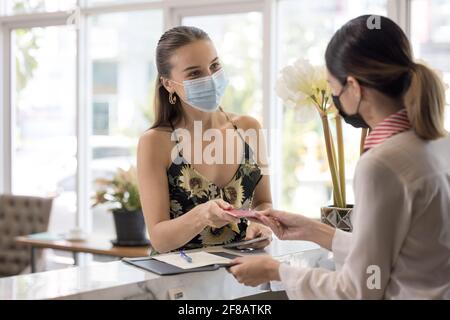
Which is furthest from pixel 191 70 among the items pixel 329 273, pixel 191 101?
pixel 329 273

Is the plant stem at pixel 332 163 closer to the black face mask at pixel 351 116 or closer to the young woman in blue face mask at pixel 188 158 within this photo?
the young woman in blue face mask at pixel 188 158

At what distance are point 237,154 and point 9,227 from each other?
3268 mm

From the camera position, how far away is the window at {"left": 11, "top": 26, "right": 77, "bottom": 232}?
579 centimetres

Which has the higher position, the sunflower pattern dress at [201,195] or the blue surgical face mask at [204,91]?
the blue surgical face mask at [204,91]

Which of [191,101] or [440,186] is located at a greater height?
[191,101]

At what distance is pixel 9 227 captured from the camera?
525 cm

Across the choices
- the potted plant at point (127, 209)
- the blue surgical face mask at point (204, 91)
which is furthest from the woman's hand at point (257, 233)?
the potted plant at point (127, 209)

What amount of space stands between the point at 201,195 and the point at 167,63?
49 centimetres

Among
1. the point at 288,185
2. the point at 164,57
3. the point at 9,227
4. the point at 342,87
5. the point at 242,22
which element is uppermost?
the point at 242,22

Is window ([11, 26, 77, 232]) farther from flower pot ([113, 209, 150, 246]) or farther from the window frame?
flower pot ([113, 209, 150, 246])

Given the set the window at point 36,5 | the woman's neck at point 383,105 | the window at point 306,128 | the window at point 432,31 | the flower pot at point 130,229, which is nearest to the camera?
the woman's neck at point 383,105

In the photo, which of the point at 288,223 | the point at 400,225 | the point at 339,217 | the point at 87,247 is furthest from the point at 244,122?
the point at 87,247

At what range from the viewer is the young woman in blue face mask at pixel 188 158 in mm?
2340

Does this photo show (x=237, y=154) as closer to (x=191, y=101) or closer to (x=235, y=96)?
(x=191, y=101)
